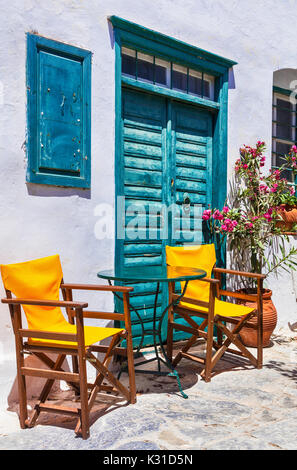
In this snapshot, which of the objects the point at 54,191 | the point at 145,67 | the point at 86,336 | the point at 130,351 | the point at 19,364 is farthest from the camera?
the point at 145,67

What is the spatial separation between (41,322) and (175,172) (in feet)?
7.88

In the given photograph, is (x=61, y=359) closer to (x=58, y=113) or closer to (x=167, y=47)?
(x=58, y=113)

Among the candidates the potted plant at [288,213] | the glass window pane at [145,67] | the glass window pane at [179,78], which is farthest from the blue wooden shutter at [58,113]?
the potted plant at [288,213]

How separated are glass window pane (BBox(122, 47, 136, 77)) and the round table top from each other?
1983 mm

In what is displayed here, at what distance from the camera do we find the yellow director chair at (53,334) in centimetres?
275

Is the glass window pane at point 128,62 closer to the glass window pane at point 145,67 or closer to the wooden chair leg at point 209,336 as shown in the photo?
the glass window pane at point 145,67

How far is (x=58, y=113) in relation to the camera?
11.8 ft

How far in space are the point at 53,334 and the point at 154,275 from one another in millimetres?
951

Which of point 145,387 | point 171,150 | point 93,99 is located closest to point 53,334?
point 145,387

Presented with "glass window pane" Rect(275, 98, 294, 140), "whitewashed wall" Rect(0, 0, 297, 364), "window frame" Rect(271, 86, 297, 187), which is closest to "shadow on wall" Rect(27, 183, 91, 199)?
"whitewashed wall" Rect(0, 0, 297, 364)

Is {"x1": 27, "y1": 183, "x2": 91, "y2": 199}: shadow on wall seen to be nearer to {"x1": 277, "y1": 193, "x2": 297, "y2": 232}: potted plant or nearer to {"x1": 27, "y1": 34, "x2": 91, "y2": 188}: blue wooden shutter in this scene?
{"x1": 27, "y1": 34, "x2": 91, "y2": 188}: blue wooden shutter

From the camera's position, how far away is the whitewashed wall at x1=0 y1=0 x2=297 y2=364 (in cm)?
331

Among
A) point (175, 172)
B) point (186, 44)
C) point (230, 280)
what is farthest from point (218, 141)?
point (230, 280)

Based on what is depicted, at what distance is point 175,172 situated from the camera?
4844 mm
